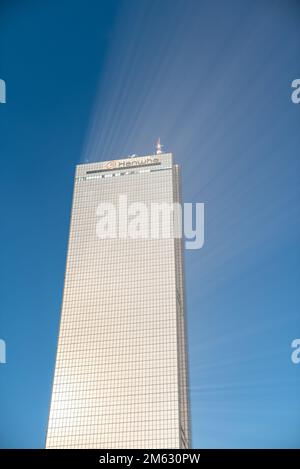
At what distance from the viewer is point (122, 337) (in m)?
70.7

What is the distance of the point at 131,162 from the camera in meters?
91.4

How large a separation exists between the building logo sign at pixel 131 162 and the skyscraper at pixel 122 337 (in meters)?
4.51

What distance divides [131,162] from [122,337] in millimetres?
35397

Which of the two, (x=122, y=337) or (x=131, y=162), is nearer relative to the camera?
(x=122, y=337)

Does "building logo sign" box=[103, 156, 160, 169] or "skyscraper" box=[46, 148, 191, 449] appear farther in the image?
"building logo sign" box=[103, 156, 160, 169]

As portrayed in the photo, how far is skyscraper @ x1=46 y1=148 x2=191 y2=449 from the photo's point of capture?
64312 millimetres

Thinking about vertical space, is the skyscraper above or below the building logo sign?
below

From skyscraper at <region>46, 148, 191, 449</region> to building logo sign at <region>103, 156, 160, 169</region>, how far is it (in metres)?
4.51

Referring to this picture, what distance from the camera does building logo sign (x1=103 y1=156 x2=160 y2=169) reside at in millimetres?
89625

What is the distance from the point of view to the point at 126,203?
84438 mm

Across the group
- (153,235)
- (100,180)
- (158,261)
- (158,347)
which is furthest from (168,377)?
(100,180)

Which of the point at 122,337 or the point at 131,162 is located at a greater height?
the point at 131,162
